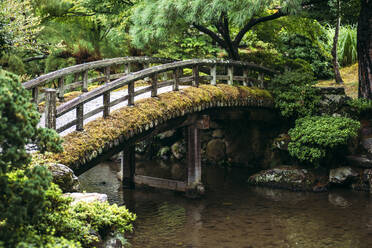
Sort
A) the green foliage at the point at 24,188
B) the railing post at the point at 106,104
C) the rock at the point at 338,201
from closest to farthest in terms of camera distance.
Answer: the green foliage at the point at 24,188
the railing post at the point at 106,104
the rock at the point at 338,201

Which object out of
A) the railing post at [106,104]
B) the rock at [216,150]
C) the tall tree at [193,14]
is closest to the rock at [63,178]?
the railing post at [106,104]

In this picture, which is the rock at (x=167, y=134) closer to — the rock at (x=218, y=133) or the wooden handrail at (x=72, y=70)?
the rock at (x=218, y=133)

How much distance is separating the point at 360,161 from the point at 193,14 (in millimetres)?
7118

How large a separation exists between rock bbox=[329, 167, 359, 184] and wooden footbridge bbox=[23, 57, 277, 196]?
3.38m

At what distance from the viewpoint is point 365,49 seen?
16438mm

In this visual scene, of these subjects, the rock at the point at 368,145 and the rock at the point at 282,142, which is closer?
the rock at the point at 368,145

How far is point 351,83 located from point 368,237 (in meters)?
11.5

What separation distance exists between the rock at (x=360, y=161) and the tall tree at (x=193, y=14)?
5086 mm

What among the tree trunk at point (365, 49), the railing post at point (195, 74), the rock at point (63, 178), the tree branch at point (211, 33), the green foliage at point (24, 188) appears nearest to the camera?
the green foliage at point (24, 188)

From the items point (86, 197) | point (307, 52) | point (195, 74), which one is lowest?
point (86, 197)

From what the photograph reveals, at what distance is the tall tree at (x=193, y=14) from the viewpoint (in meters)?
14.3

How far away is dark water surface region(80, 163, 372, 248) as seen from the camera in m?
10.2

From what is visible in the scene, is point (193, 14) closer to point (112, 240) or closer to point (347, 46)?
point (112, 240)

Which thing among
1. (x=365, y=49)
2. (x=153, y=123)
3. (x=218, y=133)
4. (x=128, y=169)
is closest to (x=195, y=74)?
(x=153, y=123)
